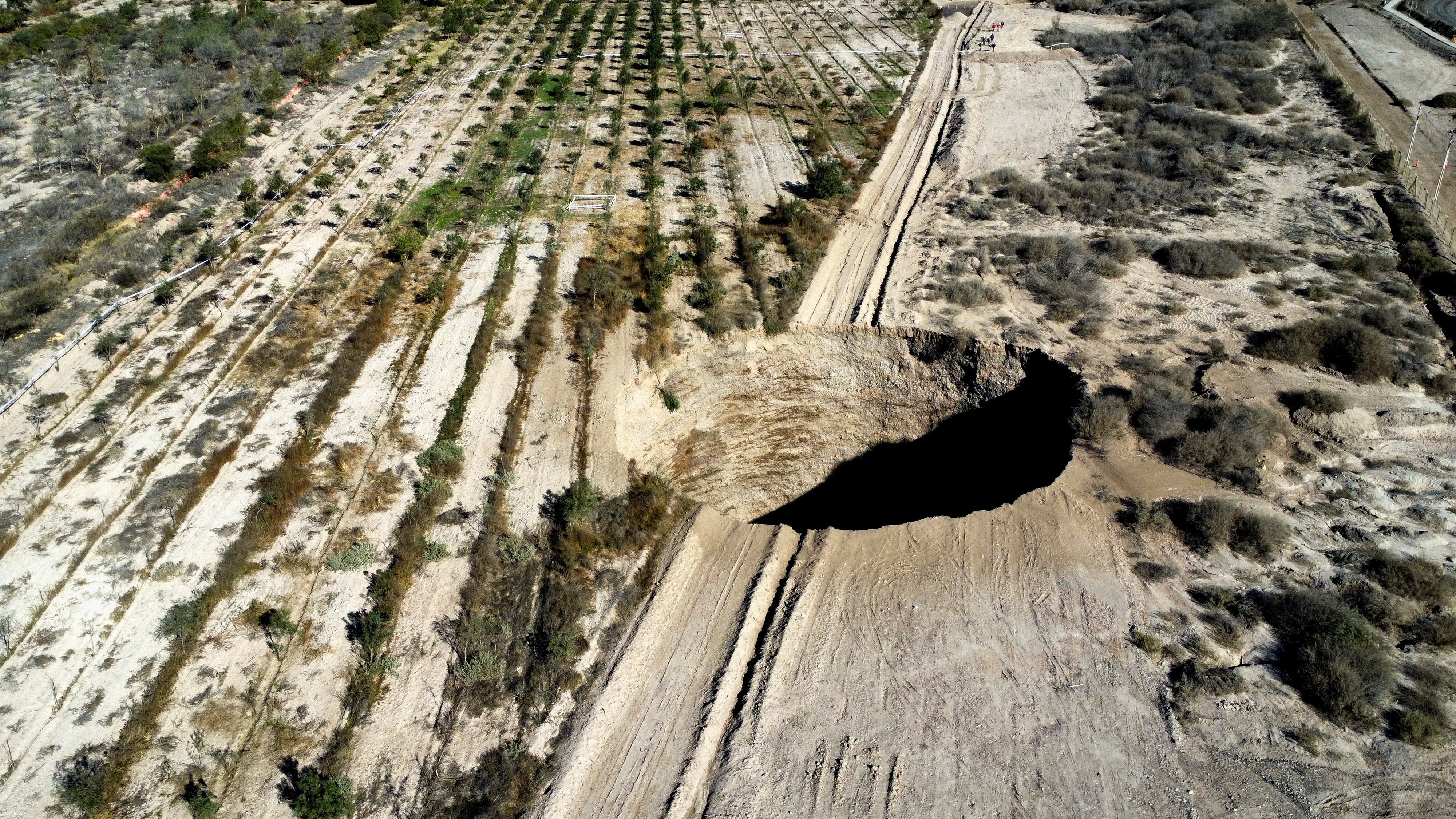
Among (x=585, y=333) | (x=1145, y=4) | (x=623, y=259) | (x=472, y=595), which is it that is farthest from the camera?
(x=1145, y=4)

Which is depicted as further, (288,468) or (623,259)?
(623,259)

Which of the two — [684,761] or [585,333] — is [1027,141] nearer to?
[585,333]

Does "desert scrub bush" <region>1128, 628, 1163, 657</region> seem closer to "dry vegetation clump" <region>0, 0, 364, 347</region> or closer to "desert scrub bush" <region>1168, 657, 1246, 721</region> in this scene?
"desert scrub bush" <region>1168, 657, 1246, 721</region>

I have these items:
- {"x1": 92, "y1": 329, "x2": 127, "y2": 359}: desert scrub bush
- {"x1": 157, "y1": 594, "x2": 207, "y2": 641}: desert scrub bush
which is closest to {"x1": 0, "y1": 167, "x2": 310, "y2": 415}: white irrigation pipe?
{"x1": 92, "y1": 329, "x2": 127, "y2": 359}: desert scrub bush

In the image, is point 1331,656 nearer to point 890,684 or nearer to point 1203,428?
point 1203,428

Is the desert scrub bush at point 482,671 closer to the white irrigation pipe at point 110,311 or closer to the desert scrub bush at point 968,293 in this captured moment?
the white irrigation pipe at point 110,311

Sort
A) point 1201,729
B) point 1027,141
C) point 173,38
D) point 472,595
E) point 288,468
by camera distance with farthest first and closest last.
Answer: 1. point 173,38
2. point 1027,141
3. point 288,468
4. point 472,595
5. point 1201,729

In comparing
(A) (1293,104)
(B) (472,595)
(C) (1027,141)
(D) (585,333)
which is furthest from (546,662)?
(A) (1293,104)
